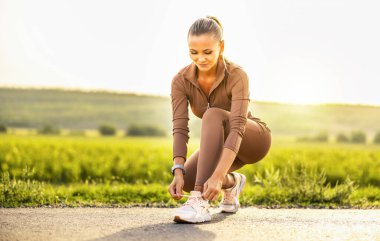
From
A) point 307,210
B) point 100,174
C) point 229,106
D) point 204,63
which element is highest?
point 204,63

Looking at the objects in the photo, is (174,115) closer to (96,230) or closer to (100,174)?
(96,230)

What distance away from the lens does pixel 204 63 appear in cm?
457

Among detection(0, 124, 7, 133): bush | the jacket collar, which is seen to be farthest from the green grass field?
detection(0, 124, 7, 133): bush

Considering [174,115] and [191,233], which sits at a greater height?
[174,115]

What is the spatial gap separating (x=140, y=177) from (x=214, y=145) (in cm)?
675

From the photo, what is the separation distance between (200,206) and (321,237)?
0.91 m

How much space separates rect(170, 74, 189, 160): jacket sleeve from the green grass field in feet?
4.50

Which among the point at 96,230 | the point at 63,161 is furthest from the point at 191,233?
the point at 63,161

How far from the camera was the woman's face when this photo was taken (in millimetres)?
4441

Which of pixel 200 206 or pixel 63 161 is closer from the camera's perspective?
pixel 200 206

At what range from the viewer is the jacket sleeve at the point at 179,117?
475cm

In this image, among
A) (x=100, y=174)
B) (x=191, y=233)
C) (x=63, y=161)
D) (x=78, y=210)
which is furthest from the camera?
(x=63, y=161)

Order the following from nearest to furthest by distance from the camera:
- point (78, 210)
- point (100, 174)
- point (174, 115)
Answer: point (174, 115)
point (78, 210)
point (100, 174)

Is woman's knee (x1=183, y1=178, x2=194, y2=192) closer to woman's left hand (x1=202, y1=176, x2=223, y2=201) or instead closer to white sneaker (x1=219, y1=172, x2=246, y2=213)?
white sneaker (x1=219, y1=172, x2=246, y2=213)
